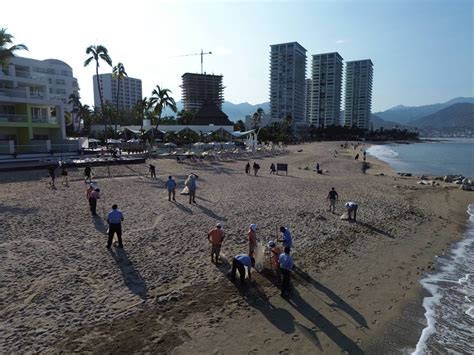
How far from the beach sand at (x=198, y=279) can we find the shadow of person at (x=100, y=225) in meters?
0.07

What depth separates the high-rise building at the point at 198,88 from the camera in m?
160

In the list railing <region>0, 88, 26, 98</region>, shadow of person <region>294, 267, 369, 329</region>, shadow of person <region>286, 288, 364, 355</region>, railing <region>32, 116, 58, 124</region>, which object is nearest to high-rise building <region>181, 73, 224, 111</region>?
railing <region>32, 116, 58, 124</region>

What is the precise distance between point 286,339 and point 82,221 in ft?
31.1

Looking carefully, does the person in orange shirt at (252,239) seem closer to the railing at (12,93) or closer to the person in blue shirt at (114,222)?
the person in blue shirt at (114,222)

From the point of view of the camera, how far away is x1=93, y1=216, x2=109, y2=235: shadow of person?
11.8 meters

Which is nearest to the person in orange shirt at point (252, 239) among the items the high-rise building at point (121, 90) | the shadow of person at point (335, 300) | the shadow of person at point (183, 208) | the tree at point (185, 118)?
the shadow of person at point (335, 300)

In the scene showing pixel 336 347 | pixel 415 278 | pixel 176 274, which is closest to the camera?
pixel 336 347

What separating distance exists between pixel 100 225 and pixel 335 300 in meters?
8.68

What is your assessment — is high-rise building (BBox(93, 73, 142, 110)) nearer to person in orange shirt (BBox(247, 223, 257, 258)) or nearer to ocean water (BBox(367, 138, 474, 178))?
ocean water (BBox(367, 138, 474, 178))

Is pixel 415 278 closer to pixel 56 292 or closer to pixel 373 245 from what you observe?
pixel 373 245

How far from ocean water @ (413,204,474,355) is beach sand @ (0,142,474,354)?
0.35 metres

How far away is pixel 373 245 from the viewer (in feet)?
40.4

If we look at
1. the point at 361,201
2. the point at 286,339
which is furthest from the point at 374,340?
the point at 361,201

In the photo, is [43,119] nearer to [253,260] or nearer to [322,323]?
[253,260]
